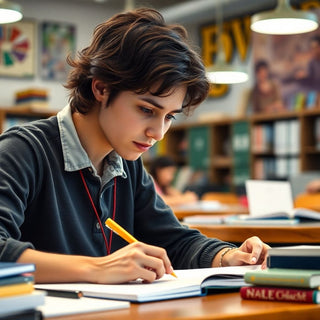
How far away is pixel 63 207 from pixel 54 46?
7.67m

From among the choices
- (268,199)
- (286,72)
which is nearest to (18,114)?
(286,72)

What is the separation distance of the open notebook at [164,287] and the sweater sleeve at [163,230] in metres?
0.40

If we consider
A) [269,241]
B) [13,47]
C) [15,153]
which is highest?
[13,47]

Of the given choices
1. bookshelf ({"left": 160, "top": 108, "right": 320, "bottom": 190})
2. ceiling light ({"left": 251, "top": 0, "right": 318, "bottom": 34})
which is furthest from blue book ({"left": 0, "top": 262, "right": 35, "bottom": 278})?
bookshelf ({"left": 160, "top": 108, "right": 320, "bottom": 190})

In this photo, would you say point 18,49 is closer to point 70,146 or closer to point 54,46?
point 54,46

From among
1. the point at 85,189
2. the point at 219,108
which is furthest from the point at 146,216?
the point at 219,108

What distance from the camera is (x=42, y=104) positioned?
7.77m

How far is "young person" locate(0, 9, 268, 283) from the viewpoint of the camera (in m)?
1.56

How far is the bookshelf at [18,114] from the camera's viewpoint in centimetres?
775

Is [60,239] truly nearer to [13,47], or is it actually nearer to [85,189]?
[85,189]

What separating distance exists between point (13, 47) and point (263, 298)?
803 cm

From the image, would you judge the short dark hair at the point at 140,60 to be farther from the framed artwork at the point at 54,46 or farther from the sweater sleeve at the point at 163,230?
the framed artwork at the point at 54,46

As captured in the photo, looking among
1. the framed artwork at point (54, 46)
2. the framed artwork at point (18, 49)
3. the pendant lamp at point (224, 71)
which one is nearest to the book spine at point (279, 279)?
the pendant lamp at point (224, 71)

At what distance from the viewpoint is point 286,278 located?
1.19 metres
